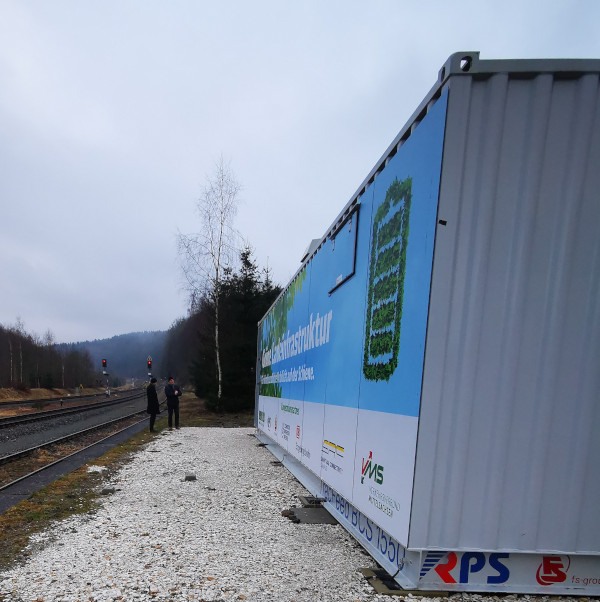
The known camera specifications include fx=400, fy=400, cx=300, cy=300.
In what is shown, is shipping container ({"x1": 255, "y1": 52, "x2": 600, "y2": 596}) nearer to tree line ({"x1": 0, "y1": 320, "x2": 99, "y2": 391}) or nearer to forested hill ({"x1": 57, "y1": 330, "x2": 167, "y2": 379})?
tree line ({"x1": 0, "y1": 320, "x2": 99, "y2": 391})

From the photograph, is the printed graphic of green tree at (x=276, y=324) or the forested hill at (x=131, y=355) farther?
the forested hill at (x=131, y=355)

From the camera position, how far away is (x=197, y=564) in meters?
3.57

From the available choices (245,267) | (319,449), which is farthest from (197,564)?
(245,267)

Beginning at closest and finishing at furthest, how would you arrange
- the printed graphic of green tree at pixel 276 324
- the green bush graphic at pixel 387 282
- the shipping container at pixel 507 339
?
the shipping container at pixel 507 339 → the green bush graphic at pixel 387 282 → the printed graphic of green tree at pixel 276 324

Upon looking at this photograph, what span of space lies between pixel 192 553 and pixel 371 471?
6.43 feet

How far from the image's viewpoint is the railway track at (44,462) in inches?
252

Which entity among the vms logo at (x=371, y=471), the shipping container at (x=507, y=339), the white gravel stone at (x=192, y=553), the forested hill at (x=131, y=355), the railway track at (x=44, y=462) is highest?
the shipping container at (x=507, y=339)

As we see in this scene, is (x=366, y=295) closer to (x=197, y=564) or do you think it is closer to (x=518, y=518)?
(x=518, y=518)

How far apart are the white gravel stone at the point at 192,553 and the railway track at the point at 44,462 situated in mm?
1445

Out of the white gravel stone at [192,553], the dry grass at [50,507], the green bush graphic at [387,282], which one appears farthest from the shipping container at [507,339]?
the dry grass at [50,507]

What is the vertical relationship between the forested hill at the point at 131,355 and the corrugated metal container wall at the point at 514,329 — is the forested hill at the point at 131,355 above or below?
below

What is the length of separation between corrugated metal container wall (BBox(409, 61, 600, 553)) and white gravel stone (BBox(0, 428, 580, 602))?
90cm

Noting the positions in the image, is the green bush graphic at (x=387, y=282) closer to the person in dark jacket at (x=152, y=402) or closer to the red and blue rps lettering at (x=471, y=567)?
the red and blue rps lettering at (x=471, y=567)

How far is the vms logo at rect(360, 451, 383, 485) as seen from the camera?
10.2 feet
